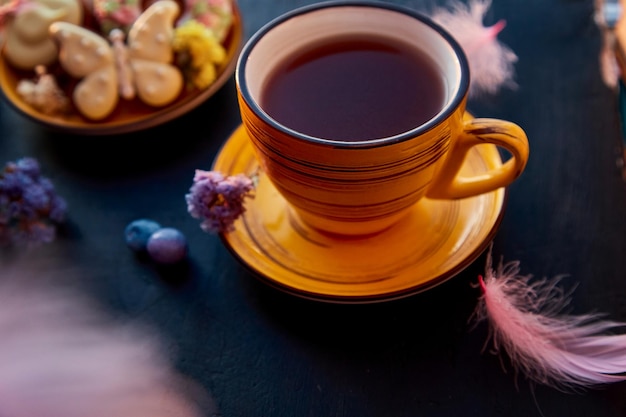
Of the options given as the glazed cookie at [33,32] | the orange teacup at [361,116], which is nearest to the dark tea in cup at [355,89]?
the orange teacup at [361,116]

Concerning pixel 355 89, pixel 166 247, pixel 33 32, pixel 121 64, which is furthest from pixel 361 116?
pixel 33 32

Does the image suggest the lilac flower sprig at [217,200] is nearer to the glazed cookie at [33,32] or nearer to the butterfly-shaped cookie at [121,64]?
the butterfly-shaped cookie at [121,64]

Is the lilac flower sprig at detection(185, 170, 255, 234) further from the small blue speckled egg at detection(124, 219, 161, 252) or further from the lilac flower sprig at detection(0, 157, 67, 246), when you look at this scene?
the lilac flower sprig at detection(0, 157, 67, 246)

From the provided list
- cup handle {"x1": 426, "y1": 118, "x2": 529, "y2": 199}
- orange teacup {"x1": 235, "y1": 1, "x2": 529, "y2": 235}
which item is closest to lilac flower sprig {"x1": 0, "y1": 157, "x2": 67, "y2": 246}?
orange teacup {"x1": 235, "y1": 1, "x2": 529, "y2": 235}

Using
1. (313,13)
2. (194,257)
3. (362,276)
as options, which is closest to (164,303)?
(194,257)

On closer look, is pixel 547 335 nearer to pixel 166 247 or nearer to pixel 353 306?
pixel 353 306

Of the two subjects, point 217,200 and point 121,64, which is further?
point 121,64

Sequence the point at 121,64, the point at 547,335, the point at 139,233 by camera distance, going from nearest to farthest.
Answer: the point at 547,335 < the point at 139,233 < the point at 121,64
